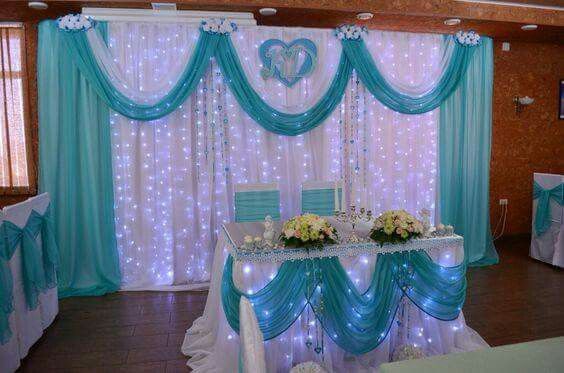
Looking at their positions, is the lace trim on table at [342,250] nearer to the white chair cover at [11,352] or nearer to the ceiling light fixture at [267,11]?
the white chair cover at [11,352]

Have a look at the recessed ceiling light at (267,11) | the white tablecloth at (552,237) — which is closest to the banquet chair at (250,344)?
the recessed ceiling light at (267,11)

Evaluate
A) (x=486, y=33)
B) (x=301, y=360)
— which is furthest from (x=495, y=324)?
(x=486, y=33)

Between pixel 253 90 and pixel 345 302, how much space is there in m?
2.62

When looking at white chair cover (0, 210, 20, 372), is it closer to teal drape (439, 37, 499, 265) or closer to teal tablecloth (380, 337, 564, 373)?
teal tablecloth (380, 337, 564, 373)

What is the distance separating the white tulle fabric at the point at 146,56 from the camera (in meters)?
4.64

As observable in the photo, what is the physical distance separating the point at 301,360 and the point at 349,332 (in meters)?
0.36

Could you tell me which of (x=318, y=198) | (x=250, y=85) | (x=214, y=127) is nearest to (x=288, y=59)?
(x=250, y=85)

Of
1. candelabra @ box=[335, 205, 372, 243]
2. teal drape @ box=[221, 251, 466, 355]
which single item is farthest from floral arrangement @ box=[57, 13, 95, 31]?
candelabra @ box=[335, 205, 372, 243]

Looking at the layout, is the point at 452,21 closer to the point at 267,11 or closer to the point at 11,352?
the point at 267,11

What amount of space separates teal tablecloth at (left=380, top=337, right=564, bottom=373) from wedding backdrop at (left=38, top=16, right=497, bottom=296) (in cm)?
331

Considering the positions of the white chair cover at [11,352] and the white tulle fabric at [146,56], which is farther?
the white tulle fabric at [146,56]

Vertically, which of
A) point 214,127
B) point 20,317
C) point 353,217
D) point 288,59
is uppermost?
point 288,59

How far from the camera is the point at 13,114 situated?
4941 millimetres

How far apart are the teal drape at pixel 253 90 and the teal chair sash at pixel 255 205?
0.94 metres
